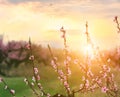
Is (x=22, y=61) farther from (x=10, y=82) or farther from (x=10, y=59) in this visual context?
(x=10, y=82)

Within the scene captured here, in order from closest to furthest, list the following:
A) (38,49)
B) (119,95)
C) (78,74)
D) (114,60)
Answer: (119,95) < (78,74) < (114,60) < (38,49)

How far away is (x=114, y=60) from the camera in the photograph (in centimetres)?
1894

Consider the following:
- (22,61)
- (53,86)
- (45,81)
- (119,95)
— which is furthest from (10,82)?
(119,95)


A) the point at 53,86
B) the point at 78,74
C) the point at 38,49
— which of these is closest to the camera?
the point at 53,86

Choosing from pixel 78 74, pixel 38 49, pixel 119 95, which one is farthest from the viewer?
pixel 38 49

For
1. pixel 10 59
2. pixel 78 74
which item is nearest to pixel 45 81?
pixel 78 74

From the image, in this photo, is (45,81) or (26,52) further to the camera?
(26,52)

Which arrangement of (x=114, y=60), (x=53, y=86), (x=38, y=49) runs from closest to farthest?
(x=53, y=86)
(x=114, y=60)
(x=38, y=49)

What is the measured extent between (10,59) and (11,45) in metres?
0.72

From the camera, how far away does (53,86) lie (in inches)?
580

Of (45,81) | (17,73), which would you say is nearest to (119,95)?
(45,81)

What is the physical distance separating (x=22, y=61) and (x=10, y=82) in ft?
12.7

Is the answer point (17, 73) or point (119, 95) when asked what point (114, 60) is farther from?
point (119, 95)

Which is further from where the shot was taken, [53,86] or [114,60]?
[114,60]
